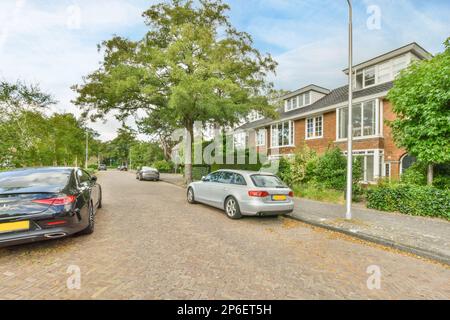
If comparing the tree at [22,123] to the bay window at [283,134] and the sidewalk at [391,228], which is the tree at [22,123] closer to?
the sidewalk at [391,228]

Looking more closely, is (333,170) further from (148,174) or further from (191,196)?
(148,174)

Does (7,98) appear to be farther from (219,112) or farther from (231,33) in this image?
(231,33)

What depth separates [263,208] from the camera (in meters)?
6.59

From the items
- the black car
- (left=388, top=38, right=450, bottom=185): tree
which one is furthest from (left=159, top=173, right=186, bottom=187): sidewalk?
(left=388, top=38, right=450, bottom=185): tree

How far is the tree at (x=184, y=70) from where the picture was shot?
13.3 meters

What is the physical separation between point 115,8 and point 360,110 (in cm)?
1497

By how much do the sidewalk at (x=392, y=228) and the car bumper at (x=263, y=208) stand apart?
830 mm

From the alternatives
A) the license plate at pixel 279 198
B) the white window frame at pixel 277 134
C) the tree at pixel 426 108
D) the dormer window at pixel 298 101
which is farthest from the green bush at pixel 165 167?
the tree at pixel 426 108

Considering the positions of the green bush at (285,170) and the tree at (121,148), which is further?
the tree at (121,148)

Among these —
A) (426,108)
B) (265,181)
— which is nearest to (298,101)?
(426,108)

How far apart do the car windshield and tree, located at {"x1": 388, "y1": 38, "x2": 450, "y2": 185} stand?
16.4ft

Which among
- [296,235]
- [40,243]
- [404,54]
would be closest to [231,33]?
[404,54]

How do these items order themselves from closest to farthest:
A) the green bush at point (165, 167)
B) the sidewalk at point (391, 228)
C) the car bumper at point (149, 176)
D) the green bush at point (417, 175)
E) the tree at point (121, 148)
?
the sidewalk at point (391, 228) < the green bush at point (417, 175) < the car bumper at point (149, 176) < the green bush at point (165, 167) < the tree at point (121, 148)

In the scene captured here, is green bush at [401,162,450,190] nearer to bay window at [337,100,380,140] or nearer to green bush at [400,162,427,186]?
green bush at [400,162,427,186]
